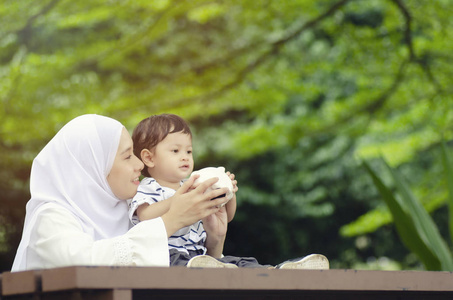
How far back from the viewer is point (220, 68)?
23.6 ft

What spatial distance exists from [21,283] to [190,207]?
0.41 meters

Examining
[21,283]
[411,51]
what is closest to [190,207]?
[21,283]

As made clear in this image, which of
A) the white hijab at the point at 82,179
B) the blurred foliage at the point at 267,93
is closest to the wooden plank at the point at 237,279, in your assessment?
the white hijab at the point at 82,179

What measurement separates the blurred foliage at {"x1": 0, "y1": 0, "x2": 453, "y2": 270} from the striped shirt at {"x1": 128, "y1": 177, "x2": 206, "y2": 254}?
4.57 meters

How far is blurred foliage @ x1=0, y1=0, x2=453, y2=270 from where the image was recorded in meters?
6.49

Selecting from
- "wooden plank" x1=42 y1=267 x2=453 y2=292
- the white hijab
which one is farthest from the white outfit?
"wooden plank" x1=42 y1=267 x2=453 y2=292

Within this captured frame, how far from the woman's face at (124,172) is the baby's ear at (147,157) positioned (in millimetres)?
113

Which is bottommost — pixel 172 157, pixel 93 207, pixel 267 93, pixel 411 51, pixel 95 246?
pixel 95 246

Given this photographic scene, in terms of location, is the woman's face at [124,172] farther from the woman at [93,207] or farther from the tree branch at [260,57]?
the tree branch at [260,57]

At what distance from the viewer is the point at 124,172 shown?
1.61 meters

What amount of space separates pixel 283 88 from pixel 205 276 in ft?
19.9

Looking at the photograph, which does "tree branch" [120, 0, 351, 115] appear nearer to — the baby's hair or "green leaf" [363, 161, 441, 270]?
"green leaf" [363, 161, 441, 270]

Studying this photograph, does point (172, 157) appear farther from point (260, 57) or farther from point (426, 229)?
point (260, 57)

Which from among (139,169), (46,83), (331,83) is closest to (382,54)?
(331,83)
